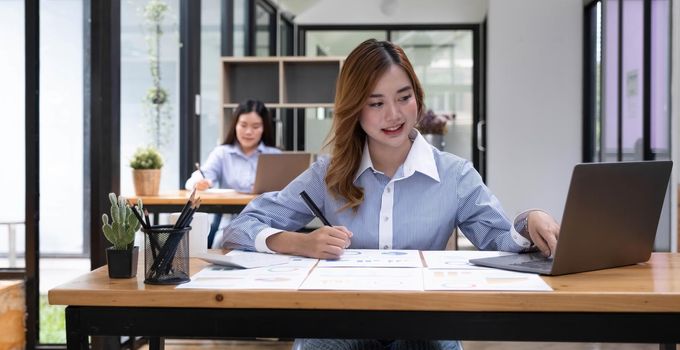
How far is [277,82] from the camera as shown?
579 centimetres

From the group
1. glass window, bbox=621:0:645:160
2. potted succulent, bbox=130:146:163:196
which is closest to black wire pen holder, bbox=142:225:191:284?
potted succulent, bbox=130:146:163:196

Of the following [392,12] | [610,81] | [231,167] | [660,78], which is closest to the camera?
[660,78]

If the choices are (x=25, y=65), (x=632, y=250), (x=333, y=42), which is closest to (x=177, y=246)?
(x=632, y=250)

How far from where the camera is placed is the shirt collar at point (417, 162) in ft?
6.55

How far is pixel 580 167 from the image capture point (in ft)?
4.34

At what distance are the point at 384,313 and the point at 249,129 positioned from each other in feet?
12.6

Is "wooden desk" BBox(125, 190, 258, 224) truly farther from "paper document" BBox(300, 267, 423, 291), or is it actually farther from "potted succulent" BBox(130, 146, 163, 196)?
"paper document" BBox(300, 267, 423, 291)

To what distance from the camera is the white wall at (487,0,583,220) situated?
24.3 ft

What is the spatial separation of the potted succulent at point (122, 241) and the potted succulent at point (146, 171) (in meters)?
2.34

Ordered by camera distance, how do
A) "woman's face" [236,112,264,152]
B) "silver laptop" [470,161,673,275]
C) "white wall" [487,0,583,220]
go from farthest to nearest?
"white wall" [487,0,583,220]
"woman's face" [236,112,264,152]
"silver laptop" [470,161,673,275]

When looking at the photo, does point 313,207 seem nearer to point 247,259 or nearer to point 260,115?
point 247,259

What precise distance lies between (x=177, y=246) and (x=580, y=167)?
0.69m

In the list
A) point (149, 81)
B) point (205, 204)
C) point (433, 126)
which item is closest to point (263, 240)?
point (205, 204)

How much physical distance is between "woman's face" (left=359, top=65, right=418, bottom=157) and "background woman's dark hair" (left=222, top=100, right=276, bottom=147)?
310cm
